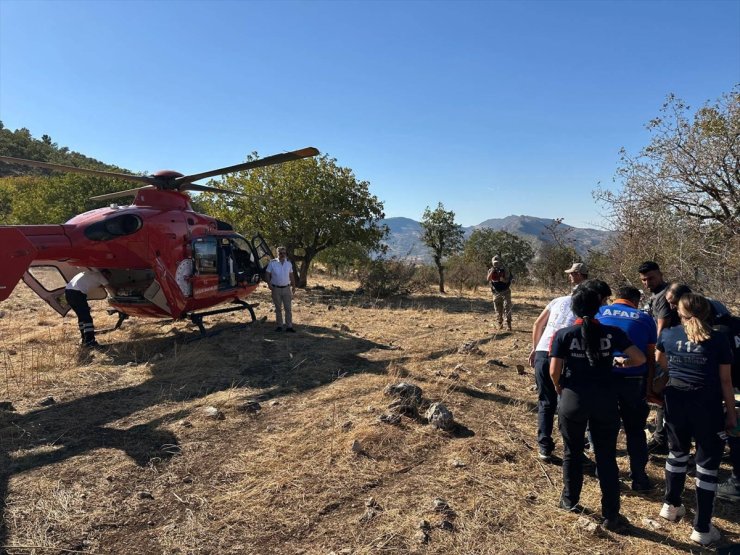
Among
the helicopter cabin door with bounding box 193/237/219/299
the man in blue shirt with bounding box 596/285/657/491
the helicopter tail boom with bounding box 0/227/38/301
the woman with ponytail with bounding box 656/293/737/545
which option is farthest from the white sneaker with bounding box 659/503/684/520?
the helicopter cabin door with bounding box 193/237/219/299

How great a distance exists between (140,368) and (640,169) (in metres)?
11.0

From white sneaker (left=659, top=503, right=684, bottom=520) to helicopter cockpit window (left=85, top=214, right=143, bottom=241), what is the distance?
8.59 m

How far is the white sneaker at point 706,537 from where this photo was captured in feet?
10.4

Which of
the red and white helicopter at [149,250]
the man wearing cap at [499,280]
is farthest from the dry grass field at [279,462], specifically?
the man wearing cap at [499,280]

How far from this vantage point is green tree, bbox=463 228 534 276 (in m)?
31.0

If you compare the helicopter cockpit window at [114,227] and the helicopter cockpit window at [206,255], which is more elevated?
the helicopter cockpit window at [114,227]

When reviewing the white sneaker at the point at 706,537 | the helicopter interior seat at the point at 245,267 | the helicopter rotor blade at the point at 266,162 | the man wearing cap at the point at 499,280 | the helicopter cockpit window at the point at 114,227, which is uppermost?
the helicopter rotor blade at the point at 266,162

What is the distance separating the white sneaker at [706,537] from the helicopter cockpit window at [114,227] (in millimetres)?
8792

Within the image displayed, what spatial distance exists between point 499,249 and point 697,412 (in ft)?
99.6

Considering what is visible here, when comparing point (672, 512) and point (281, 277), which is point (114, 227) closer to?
point (281, 277)

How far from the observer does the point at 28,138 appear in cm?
5550

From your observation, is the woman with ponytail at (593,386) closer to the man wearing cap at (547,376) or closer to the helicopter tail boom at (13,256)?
the man wearing cap at (547,376)

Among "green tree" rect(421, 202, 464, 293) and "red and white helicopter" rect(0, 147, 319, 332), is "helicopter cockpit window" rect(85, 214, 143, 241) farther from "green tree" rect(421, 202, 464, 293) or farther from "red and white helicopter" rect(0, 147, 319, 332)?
"green tree" rect(421, 202, 464, 293)

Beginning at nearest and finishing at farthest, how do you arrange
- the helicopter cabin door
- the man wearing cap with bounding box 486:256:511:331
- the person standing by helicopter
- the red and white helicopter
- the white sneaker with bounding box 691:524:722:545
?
the white sneaker with bounding box 691:524:722:545, the red and white helicopter, the helicopter cabin door, the person standing by helicopter, the man wearing cap with bounding box 486:256:511:331
